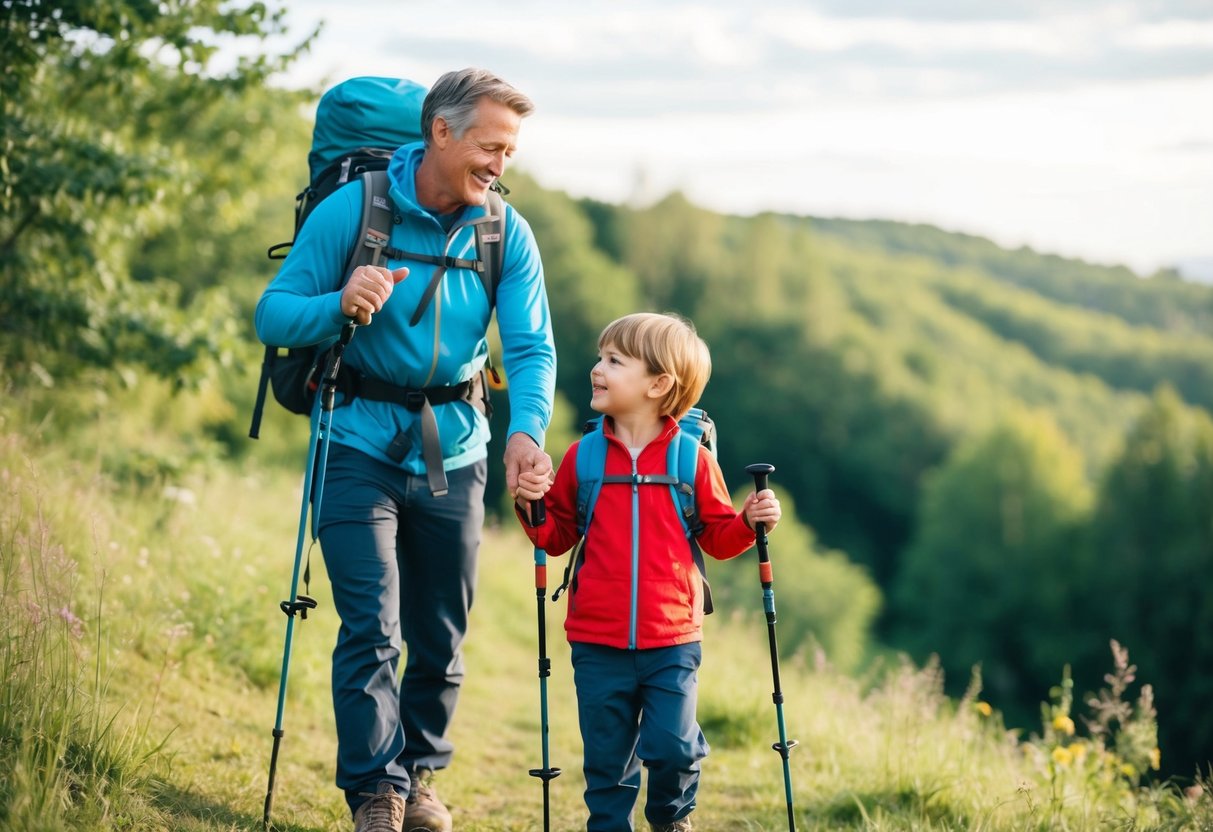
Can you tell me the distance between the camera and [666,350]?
13.1ft

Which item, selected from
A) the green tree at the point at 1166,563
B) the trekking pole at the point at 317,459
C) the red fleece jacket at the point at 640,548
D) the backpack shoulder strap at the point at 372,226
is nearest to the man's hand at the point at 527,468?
the red fleece jacket at the point at 640,548

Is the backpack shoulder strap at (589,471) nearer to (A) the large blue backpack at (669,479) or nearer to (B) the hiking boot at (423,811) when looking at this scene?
(A) the large blue backpack at (669,479)

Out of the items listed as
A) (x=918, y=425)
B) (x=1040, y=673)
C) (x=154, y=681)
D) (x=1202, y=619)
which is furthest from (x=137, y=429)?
(x=918, y=425)

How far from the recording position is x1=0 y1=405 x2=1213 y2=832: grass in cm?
393

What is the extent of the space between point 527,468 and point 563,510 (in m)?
0.29

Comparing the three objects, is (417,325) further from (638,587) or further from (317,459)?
(638,587)

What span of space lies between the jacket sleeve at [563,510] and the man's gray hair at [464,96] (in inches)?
46.8

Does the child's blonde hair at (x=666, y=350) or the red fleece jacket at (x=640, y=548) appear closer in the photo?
the red fleece jacket at (x=640, y=548)

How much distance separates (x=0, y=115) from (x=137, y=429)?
8905 mm

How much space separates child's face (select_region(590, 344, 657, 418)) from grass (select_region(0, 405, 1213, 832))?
6.07 ft

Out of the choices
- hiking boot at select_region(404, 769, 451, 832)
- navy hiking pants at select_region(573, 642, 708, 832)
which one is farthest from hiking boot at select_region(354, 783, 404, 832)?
navy hiking pants at select_region(573, 642, 708, 832)

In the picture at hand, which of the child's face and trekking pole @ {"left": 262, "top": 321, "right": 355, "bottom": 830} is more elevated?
the child's face

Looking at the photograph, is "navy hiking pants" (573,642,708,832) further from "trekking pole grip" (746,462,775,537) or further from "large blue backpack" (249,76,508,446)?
Answer: "large blue backpack" (249,76,508,446)

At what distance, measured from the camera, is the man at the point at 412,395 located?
3.91 meters
